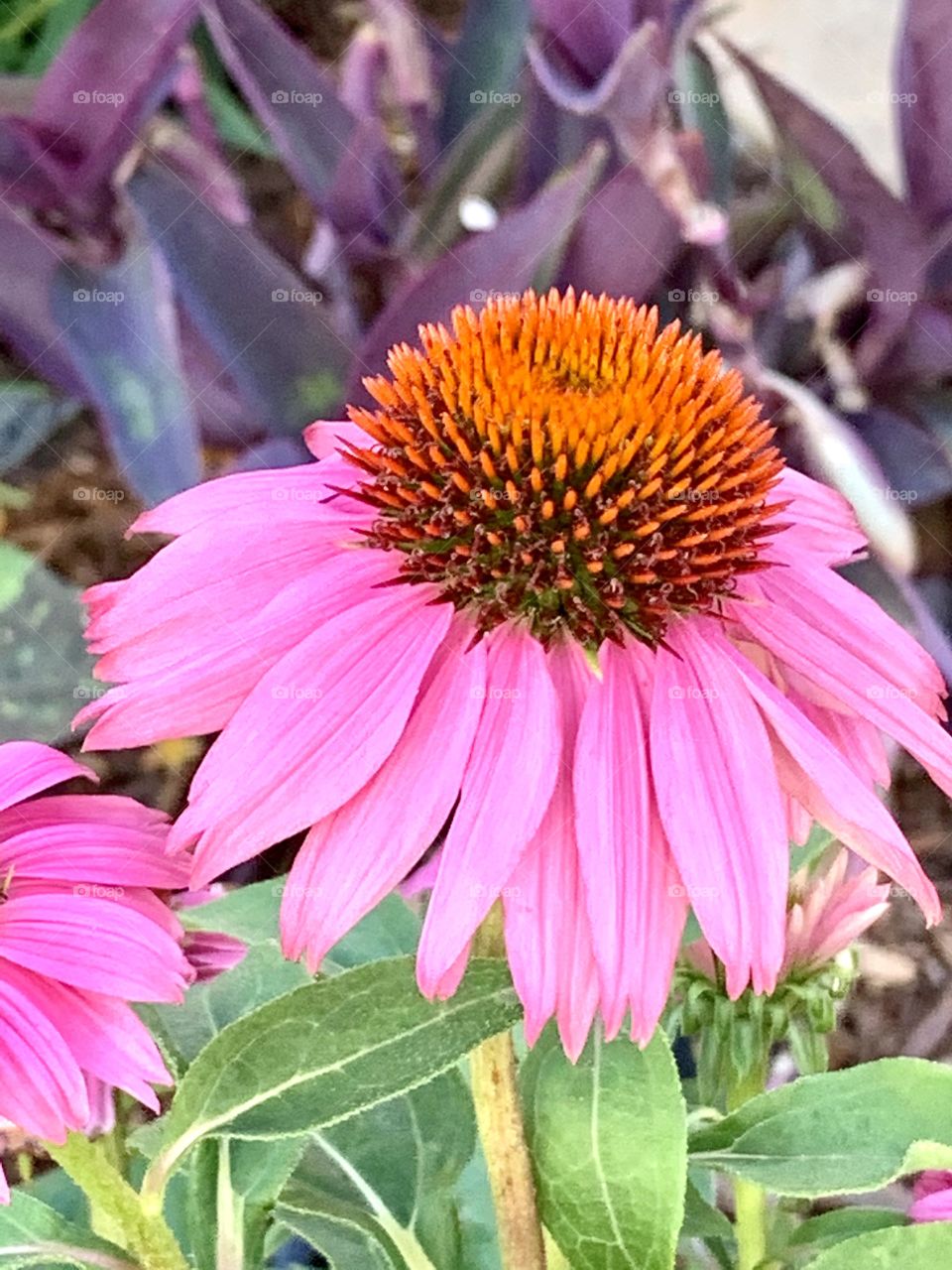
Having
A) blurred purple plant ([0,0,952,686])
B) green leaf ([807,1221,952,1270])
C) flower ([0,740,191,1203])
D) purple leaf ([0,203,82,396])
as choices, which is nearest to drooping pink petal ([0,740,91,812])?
flower ([0,740,191,1203])

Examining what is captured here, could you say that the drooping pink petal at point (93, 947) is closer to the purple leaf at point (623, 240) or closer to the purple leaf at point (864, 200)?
the purple leaf at point (623, 240)

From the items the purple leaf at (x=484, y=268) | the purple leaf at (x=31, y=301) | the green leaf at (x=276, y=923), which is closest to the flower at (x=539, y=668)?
the green leaf at (x=276, y=923)

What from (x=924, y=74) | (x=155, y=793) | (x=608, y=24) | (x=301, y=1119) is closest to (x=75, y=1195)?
(x=301, y=1119)

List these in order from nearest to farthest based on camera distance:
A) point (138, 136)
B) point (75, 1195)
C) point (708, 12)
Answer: point (75, 1195) < point (138, 136) < point (708, 12)

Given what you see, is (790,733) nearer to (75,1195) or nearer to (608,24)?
(75,1195)

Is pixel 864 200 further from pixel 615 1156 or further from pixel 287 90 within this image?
pixel 615 1156

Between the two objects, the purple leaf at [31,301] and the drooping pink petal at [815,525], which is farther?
the purple leaf at [31,301]
